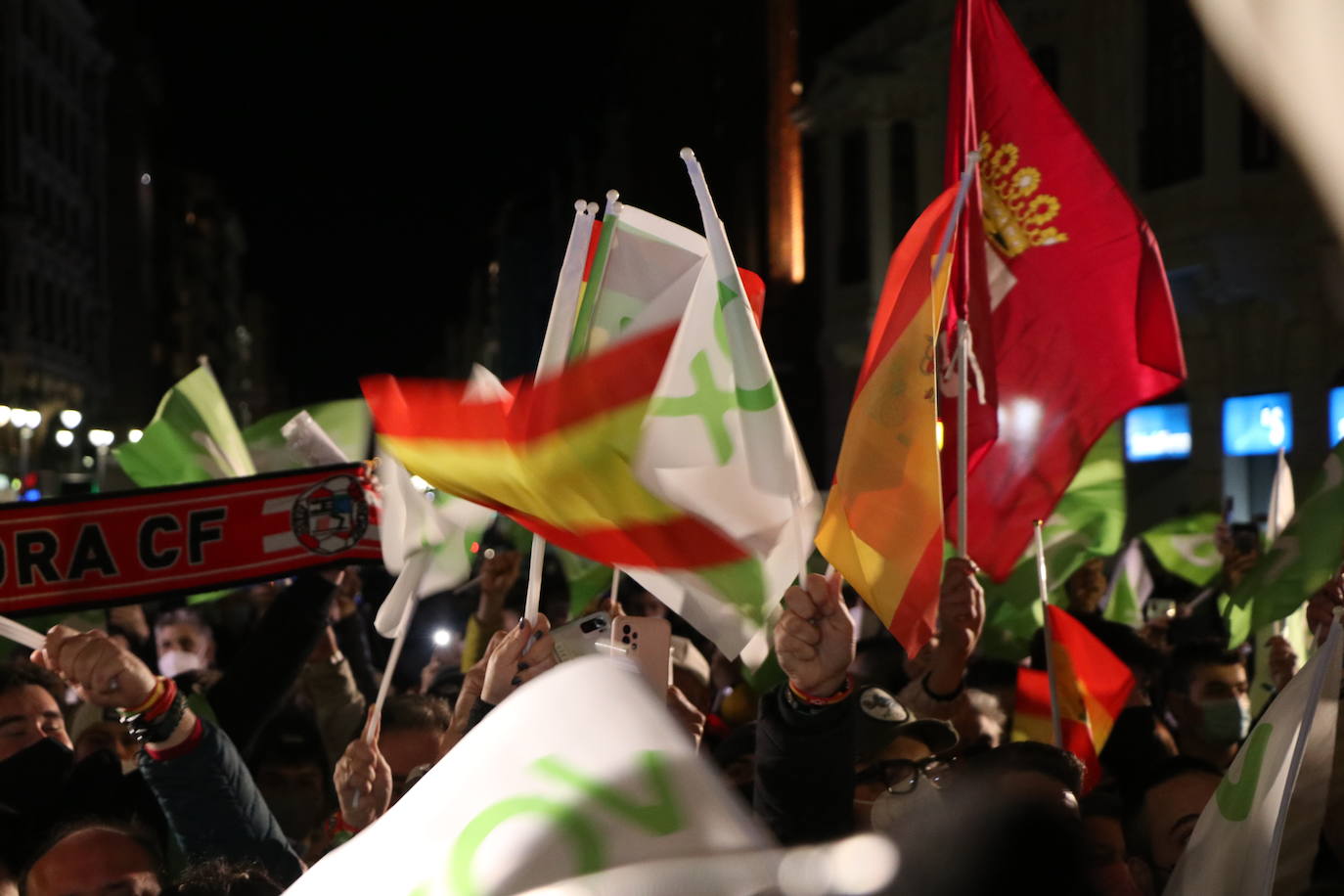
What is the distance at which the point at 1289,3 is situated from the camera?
1.51 m

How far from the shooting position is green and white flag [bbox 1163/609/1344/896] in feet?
9.28

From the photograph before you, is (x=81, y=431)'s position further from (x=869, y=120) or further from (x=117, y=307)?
(x=117, y=307)

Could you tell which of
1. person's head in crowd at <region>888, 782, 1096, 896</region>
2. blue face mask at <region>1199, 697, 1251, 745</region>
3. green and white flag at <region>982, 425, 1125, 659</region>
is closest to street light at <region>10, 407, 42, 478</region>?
green and white flag at <region>982, 425, 1125, 659</region>

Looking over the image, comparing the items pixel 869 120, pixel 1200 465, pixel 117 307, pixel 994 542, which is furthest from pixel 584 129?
pixel 994 542

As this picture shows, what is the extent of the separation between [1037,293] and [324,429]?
135 inches

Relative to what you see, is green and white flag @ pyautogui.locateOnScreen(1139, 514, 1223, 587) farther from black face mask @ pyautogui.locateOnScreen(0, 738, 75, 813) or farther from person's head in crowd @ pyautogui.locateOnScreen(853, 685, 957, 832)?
black face mask @ pyautogui.locateOnScreen(0, 738, 75, 813)

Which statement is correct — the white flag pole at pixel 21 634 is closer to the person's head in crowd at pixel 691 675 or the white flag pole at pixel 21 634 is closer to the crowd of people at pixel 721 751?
the crowd of people at pixel 721 751

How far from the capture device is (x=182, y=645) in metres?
7.53

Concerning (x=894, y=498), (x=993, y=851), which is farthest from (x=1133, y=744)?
(x=993, y=851)

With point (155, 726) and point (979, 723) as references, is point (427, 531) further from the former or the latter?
point (979, 723)

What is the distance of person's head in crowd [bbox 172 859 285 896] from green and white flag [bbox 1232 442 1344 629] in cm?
300

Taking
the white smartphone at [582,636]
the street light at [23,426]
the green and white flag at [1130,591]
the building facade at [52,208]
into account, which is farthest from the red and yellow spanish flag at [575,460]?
the building facade at [52,208]

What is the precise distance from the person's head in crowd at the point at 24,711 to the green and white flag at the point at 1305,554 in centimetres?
340

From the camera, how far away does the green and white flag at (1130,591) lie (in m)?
8.30
